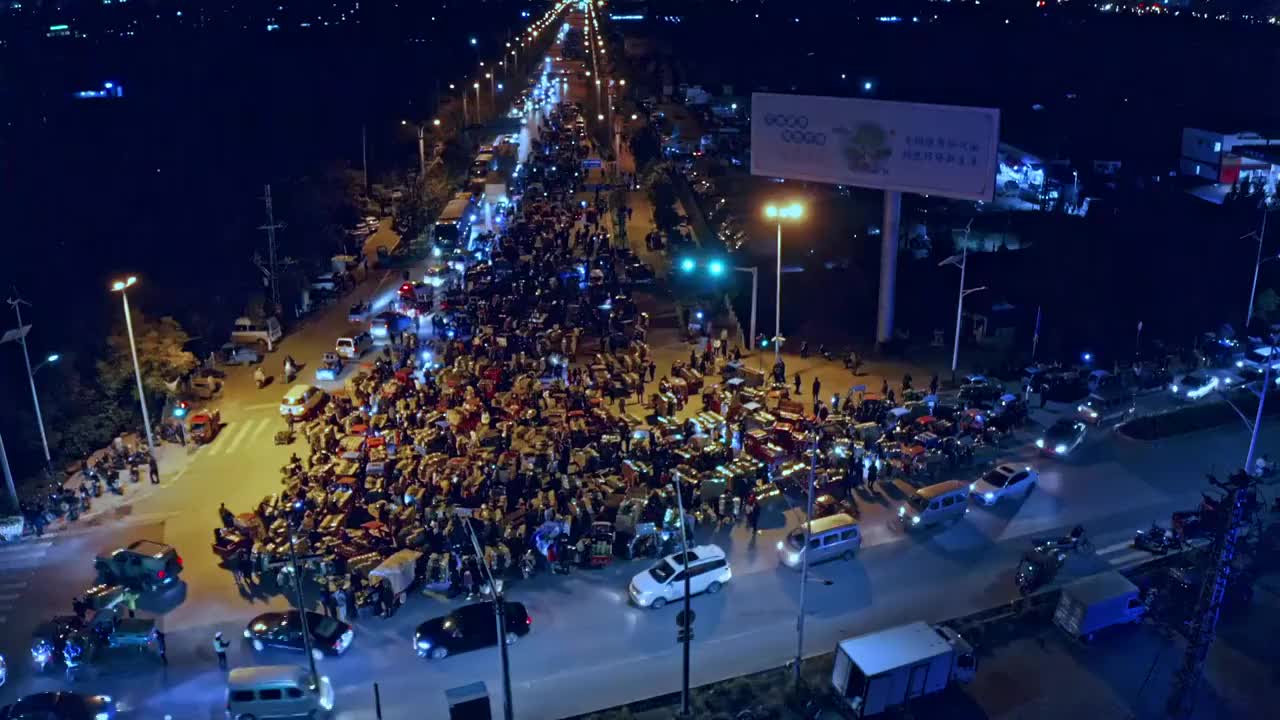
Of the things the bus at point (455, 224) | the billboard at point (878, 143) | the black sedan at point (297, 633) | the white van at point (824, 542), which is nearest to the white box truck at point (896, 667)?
the white van at point (824, 542)

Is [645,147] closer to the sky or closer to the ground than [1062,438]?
closer to the sky

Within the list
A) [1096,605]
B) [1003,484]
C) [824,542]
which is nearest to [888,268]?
[1003,484]

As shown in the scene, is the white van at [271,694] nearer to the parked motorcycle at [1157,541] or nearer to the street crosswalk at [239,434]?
the street crosswalk at [239,434]

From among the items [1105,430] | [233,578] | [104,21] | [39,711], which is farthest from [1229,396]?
[104,21]

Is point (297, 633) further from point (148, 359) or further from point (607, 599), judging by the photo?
point (148, 359)

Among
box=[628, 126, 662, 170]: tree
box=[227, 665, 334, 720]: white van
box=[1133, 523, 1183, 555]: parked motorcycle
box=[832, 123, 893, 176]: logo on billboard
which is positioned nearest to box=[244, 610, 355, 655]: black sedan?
box=[227, 665, 334, 720]: white van


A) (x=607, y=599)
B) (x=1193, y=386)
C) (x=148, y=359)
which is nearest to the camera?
(x=607, y=599)
